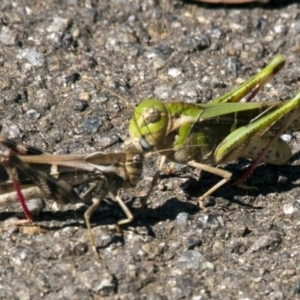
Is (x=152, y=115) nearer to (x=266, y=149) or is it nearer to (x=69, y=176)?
(x=69, y=176)

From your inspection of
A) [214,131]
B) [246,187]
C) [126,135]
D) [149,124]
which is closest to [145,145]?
[149,124]

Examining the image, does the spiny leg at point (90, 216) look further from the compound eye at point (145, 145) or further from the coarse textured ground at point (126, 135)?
the compound eye at point (145, 145)

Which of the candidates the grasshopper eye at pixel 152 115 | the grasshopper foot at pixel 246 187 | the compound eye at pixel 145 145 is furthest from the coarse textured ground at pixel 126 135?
the grasshopper eye at pixel 152 115

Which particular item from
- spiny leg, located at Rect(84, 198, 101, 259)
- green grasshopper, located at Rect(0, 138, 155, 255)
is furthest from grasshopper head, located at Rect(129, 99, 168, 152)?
spiny leg, located at Rect(84, 198, 101, 259)

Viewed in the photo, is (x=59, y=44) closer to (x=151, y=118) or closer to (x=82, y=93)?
(x=82, y=93)

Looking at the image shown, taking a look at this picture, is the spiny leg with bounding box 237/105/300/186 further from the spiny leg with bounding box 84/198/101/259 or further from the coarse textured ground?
the spiny leg with bounding box 84/198/101/259

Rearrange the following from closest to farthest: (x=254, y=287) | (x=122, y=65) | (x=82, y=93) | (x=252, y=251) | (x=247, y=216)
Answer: (x=254, y=287)
(x=252, y=251)
(x=247, y=216)
(x=82, y=93)
(x=122, y=65)

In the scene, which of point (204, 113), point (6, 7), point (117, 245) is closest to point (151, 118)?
point (204, 113)
